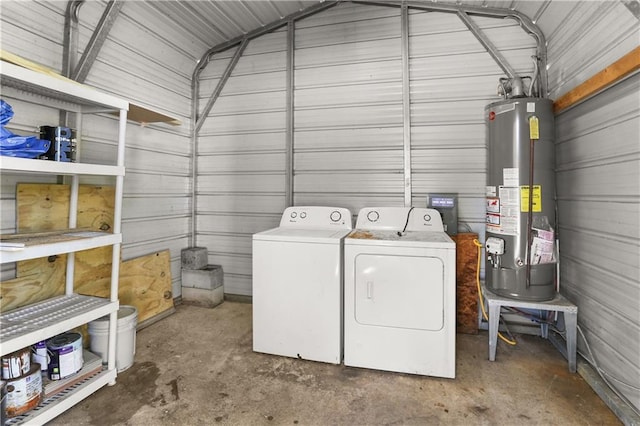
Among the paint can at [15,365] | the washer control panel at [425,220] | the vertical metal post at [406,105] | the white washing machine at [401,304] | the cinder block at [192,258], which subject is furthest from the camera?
the cinder block at [192,258]

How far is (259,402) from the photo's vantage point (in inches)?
68.4

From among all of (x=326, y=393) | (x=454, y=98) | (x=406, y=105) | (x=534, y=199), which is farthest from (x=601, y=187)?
(x=326, y=393)

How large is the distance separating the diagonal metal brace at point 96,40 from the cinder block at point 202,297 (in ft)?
7.06

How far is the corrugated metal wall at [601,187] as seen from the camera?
1604 millimetres

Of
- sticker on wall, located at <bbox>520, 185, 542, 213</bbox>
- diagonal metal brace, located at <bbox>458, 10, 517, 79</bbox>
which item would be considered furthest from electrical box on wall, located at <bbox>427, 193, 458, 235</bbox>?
diagonal metal brace, located at <bbox>458, 10, 517, 79</bbox>

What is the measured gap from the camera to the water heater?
6.90 feet

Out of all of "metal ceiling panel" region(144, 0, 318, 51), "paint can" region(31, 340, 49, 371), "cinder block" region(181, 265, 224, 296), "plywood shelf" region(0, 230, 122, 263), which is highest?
"metal ceiling panel" region(144, 0, 318, 51)

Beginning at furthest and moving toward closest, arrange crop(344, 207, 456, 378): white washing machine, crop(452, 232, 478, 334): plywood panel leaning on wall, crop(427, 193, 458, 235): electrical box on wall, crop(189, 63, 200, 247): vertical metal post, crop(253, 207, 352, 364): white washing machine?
crop(189, 63, 200, 247): vertical metal post, crop(427, 193, 458, 235): electrical box on wall, crop(452, 232, 478, 334): plywood panel leaning on wall, crop(253, 207, 352, 364): white washing machine, crop(344, 207, 456, 378): white washing machine

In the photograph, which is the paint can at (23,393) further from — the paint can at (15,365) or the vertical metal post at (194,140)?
the vertical metal post at (194,140)

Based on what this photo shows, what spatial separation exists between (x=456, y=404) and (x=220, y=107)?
11.4 feet

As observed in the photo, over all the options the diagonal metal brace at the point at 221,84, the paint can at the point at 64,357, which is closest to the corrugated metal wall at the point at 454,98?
the diagonal metal brace at the point at 221,84

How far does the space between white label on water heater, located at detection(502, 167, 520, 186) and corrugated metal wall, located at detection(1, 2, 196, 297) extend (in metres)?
3.14

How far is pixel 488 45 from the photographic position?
2.68m

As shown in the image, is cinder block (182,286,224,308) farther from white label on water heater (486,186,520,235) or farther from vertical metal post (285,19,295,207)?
white label on water heater (486,186,520,235)
